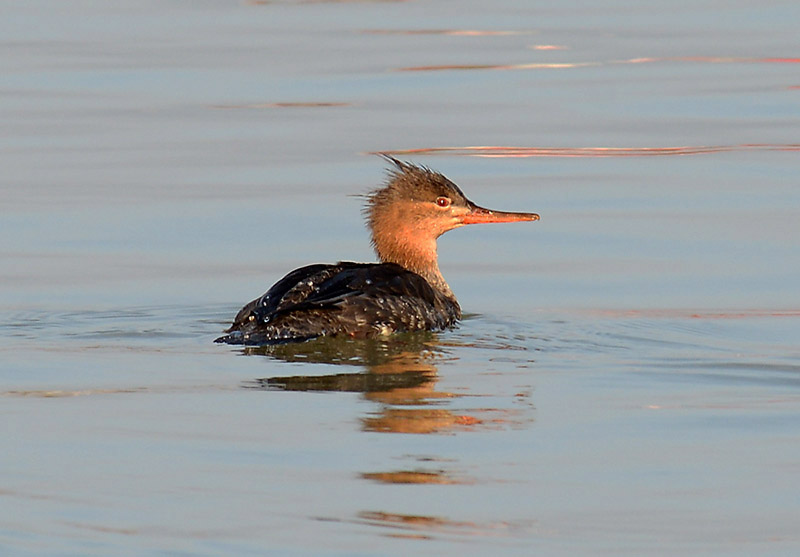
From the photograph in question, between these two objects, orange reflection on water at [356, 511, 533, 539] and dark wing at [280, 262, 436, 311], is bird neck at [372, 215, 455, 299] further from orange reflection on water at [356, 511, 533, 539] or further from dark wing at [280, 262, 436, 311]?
orange reflection on water at [356, 511, 533, 539]

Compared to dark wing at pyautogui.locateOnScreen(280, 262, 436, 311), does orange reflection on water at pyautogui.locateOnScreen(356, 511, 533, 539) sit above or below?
below

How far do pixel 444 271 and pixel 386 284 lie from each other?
6.96 feet

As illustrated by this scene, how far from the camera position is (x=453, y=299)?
1008cm

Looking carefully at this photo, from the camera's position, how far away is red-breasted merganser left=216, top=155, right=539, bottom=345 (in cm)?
891

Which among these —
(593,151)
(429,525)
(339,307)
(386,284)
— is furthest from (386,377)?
(593,151)

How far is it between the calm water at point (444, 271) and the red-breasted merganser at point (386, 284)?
8.3 inches

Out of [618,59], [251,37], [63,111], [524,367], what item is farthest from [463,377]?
[251,37]

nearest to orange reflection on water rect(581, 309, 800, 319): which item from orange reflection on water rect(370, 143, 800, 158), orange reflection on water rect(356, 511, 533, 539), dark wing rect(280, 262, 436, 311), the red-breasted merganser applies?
the red-breasted merganser

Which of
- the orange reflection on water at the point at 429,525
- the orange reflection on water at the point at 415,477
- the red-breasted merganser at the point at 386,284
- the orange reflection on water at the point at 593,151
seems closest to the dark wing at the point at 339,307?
the red-breasted merganser at the point at 386,284

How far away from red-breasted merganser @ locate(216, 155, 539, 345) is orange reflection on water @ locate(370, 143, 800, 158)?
3.59m

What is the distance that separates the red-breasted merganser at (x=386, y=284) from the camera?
8906mm

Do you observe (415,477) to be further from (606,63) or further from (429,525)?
(606,63)

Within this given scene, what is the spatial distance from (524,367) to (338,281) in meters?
1.36

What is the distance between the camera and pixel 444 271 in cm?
1153
